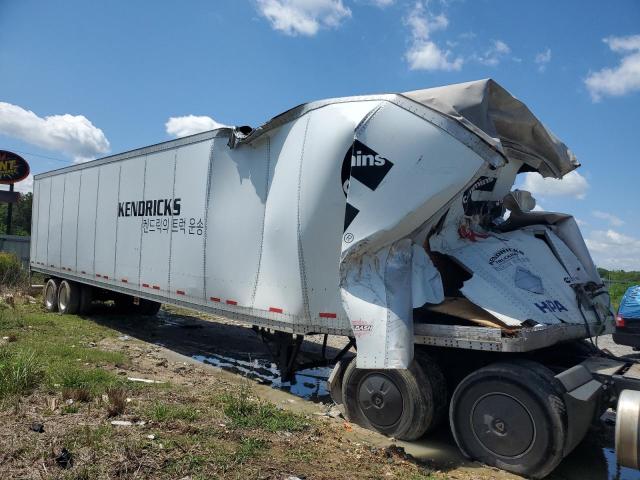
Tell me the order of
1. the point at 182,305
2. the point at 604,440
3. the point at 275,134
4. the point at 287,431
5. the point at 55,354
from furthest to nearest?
the point at 182,305, the point at 55,354, the point at 275,134, the point at 604,440, the point at 287,431

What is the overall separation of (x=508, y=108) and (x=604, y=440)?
4128 mm

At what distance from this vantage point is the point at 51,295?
14844 millimetres

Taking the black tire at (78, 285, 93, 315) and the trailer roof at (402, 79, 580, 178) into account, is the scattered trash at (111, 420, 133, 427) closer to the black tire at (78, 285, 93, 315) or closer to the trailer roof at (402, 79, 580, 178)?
the trailer roof at (402, 79, 580, 178)

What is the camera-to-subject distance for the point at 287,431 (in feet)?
17.6

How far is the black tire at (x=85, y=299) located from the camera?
542 inches

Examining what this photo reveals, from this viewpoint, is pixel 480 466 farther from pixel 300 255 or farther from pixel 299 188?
pixel 299 188

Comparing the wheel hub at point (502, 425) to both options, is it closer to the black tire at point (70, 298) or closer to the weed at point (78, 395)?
the weed at point (78, 395)

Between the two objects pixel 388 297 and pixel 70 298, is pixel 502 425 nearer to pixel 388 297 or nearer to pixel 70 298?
pixel 388 297

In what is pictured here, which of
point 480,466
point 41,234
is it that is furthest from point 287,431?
point 41,234

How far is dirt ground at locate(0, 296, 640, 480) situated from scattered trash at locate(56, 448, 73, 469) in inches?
4.3

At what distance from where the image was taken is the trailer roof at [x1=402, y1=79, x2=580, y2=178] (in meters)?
5.52

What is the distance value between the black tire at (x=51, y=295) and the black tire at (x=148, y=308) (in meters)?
2.32

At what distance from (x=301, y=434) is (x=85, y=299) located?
1037cm

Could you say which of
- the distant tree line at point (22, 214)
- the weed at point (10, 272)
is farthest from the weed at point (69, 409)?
the distant tree line at point (22, 214)
